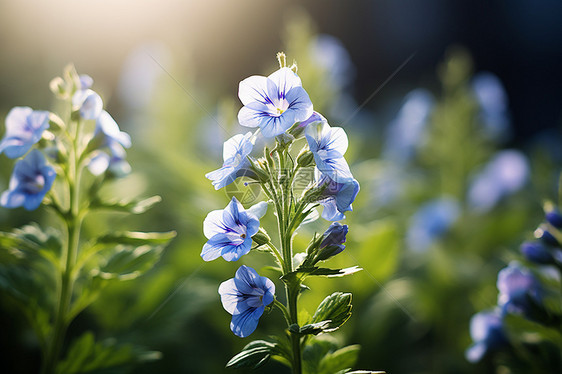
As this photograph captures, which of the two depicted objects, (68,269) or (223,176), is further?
(68,269)

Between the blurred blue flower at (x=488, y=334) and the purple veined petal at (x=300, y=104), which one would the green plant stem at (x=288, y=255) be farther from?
the blurred blue flower at (x=488, y=334)

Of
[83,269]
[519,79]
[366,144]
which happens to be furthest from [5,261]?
[519,79]

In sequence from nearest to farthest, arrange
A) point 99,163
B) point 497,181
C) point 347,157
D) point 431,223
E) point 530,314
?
point 530,314, point 99,163, point 347,157, point 431,223, point 497,181

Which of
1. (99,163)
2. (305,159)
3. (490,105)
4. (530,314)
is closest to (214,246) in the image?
(305,159)

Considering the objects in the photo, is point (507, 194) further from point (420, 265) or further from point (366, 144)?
point (366, 144)

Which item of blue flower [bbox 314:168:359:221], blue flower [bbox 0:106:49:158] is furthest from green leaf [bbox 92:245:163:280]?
blue flower [bbox 314:168:359:221]

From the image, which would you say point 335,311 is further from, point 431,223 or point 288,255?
point 431,223
